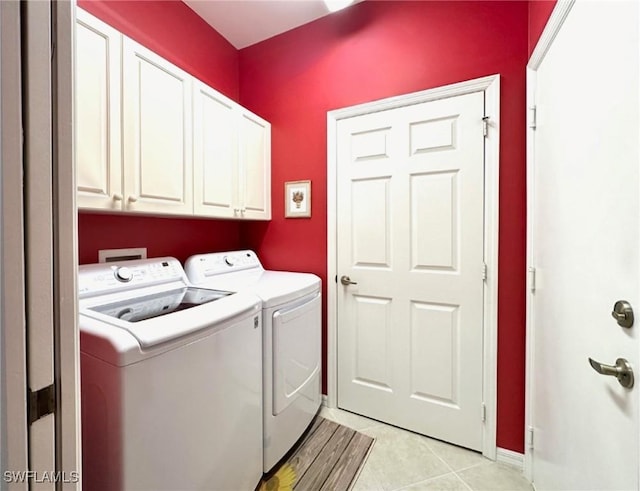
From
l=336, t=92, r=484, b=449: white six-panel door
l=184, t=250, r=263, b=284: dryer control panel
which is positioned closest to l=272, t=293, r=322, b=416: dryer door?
l=336, t=92, r=484, b=449: white six-panel door

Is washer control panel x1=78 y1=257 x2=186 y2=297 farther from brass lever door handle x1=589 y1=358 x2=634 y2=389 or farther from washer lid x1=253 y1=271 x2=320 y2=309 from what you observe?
brass lever door handle x1=589 y1=358 x2=634 y2=389

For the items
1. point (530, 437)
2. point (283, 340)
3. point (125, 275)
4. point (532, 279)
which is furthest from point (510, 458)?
point (125, 275)

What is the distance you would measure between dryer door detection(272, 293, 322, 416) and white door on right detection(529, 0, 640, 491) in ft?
3.88

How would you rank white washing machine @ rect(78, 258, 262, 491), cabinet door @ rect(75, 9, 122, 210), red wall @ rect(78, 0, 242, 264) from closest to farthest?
white washing machine @ rect(78, 258, 262, 491) → cabinet door @ rect(75, 9, 122, 210) → red wall @ rect(78, 0, 242, 264)

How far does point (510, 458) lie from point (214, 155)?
247cm

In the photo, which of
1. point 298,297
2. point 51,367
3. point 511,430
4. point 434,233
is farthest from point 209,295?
point 511,430

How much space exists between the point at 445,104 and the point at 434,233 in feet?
2.54

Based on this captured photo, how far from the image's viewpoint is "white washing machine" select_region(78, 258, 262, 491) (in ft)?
2.69

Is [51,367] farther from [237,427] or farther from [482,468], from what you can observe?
[482,468]

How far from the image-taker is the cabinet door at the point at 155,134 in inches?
50.6

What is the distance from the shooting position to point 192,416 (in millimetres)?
974

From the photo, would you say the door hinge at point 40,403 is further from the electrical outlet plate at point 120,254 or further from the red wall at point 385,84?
the red wall at point 385,84

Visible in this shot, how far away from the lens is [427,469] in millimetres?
1493

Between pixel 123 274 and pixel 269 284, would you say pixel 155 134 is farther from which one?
pixel 269 284
